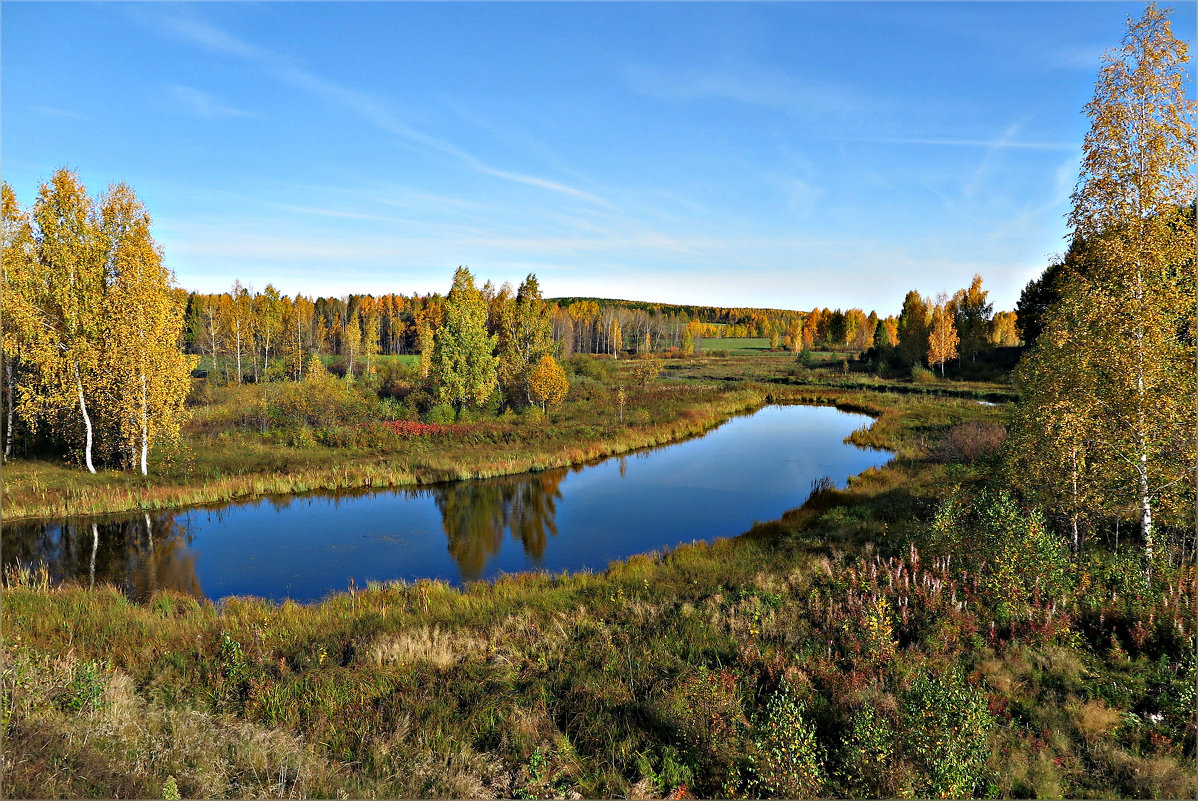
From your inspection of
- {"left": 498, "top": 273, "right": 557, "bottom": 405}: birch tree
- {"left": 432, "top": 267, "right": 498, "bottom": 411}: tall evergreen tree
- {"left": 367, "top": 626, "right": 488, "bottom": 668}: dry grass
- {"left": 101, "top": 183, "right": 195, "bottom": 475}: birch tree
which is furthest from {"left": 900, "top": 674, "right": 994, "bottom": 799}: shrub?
{"left": 498, "top": 273, "right": 557, "bottom": 405}: birch tree

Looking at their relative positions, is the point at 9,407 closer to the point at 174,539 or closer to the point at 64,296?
the point at 64,296

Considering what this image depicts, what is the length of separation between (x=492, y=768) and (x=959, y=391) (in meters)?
57.4

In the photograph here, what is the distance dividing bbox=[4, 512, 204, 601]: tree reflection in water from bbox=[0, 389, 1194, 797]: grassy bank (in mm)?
1772

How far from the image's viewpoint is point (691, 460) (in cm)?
3219

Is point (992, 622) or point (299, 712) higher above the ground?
point (992, 622)

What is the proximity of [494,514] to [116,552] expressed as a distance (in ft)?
38.1

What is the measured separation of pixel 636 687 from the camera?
868 centimetres

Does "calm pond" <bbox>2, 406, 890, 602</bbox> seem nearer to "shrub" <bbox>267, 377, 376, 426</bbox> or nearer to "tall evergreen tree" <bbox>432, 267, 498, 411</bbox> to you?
"shrub" <bbox>267, 377, 376, 426</bbox>

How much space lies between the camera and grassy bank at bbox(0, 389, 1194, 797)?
6191mm

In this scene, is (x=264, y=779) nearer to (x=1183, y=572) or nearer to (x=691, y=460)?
(x=1183, y=572)

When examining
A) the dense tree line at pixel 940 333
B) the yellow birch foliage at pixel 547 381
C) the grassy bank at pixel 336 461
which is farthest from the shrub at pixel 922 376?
the yellow birch foliage at pixel 547 381

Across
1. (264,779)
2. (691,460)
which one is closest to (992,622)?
(264,779)

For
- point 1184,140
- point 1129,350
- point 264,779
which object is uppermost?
point 1184,140

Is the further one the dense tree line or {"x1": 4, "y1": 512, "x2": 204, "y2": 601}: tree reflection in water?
the dense tree line
